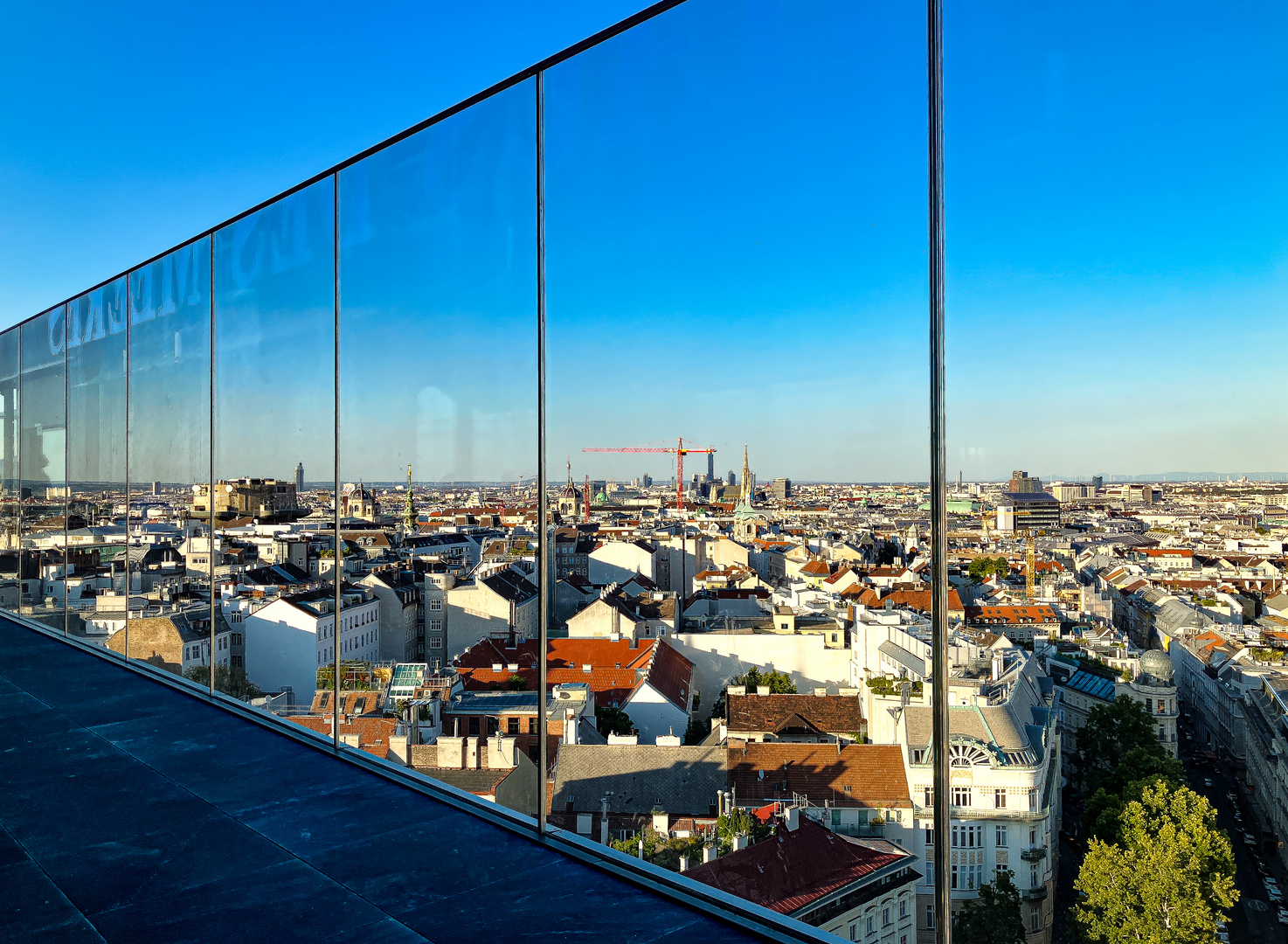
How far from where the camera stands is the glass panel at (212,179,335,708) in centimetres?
321

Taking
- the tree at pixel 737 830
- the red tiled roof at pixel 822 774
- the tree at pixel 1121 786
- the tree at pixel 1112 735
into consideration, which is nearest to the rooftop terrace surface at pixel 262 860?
the tree at pixel 737 830

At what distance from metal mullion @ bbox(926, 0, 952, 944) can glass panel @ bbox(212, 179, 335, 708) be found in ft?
7.36

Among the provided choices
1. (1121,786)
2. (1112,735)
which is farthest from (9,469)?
(1112,735)

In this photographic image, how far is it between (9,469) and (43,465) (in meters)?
0.80

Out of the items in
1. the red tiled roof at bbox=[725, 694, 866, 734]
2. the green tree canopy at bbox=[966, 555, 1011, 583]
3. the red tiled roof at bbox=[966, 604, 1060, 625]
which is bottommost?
the red tiled roof at bbox=[725, 694, 866, 734]

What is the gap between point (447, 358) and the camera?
3424 millimetres

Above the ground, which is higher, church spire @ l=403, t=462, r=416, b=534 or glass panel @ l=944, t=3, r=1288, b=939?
glass panel @ l=944, t=3, r=1288, b=939

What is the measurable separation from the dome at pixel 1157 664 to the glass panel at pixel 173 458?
5.94 m

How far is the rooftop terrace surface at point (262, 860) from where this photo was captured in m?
1.55

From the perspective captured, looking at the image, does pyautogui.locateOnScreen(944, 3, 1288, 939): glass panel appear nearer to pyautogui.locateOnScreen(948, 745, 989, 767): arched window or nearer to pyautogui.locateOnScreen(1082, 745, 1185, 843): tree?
pyautogui.locateOnScreen(948, 745, 989, 767): arched window

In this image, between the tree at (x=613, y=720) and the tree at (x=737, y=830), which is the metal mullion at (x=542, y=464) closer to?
the tree at (x=737, y=830)

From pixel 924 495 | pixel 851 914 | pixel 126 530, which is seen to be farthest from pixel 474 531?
pixel 924 495

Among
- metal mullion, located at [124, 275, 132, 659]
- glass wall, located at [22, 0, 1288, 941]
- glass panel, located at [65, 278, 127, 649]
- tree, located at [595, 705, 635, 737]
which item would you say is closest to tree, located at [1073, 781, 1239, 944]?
glass wall, located at [22, 0, 1288, 941]

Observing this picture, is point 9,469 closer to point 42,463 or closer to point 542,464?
point 42,463
